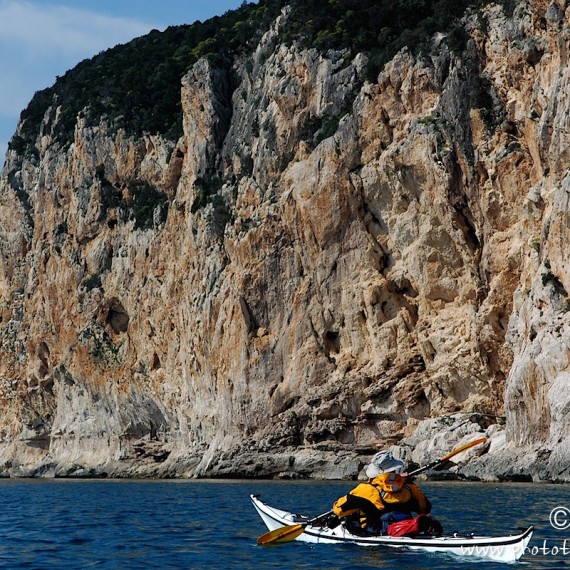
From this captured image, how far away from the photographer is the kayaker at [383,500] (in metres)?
17.2

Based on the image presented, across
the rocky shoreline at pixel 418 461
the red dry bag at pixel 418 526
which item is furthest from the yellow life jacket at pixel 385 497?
the rocky shoreline at pixel 418 461

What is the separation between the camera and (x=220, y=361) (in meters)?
55.8

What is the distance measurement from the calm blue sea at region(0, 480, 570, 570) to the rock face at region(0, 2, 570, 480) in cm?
807

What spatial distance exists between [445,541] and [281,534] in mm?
3539

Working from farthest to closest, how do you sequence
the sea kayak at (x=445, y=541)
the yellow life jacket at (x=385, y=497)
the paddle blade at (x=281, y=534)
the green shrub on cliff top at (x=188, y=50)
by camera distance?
the green shrub on cliff top at (x=188, y=50) → the paddle blade at (x=281, y=534) → the yellow life jacket at (x=385, y=497) → the sea kayak at (x=445, y=541)

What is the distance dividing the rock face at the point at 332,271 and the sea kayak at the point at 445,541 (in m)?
16.2

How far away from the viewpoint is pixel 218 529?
2153 centimetres

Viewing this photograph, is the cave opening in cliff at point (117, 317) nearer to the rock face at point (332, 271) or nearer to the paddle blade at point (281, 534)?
the rock face at point (332, 271)

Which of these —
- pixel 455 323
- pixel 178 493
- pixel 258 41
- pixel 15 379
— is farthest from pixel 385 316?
pixel 15 379

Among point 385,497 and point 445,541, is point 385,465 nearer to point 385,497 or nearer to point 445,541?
point 385,497

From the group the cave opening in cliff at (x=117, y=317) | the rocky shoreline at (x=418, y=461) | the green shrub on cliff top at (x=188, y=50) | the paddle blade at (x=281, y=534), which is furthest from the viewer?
the cave opening in cliff at (x=117, y=317)

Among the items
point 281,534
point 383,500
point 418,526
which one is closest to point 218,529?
→ point 281,534

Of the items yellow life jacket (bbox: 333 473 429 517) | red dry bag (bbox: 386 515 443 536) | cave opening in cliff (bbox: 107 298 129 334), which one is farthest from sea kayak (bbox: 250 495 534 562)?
cave opening in cliff (bbox: 107 298 129 334)

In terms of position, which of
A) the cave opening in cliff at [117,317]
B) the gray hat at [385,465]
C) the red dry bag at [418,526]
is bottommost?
the red dry bag at [418,526]
